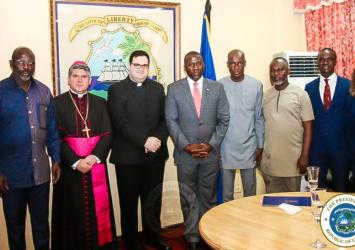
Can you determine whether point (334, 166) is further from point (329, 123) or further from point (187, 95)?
point (187, 95)

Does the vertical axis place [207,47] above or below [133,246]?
above

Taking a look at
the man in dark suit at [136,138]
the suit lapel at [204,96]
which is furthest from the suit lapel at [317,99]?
the man in dark suit at [136,138]

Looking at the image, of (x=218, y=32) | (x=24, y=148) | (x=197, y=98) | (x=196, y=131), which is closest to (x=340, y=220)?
(x=196, y=131)

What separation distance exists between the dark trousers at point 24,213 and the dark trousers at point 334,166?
218 cm

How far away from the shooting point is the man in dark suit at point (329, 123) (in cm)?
321

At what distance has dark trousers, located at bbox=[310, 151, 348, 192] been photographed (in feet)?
10.6

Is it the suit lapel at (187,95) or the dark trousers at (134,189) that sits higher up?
the suit lapel at (187,95)

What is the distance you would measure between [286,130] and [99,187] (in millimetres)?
1596

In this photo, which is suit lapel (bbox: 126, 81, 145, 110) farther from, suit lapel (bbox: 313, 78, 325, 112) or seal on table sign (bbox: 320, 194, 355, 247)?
seal on table sign (bbox: 320, 194, 355, 247)

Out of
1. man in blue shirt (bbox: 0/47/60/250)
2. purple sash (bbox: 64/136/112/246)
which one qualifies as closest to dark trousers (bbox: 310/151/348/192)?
purple sash (bbox: 64/136/112/246)

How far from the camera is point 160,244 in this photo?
337cm

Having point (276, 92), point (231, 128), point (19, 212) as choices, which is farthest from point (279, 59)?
point (19, 212)

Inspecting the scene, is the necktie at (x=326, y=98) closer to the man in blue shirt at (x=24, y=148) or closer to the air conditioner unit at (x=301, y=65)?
the air conditioner unit at (x=301, y=65)

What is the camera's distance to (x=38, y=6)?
10.9ft
